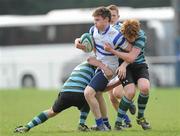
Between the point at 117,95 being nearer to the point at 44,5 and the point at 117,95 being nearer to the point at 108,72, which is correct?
the point at 108,72

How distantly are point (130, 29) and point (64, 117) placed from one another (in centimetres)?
451

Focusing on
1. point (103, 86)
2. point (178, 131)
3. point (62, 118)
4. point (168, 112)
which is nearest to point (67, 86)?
point (103, 86)

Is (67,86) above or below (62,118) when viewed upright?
above

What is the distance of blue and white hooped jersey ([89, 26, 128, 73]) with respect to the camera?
466 inches

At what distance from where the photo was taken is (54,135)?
11.4m

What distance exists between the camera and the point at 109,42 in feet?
38.7

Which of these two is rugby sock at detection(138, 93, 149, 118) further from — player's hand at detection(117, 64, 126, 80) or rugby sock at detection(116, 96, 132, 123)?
player's hand at detection(117, 64, 126, 80)

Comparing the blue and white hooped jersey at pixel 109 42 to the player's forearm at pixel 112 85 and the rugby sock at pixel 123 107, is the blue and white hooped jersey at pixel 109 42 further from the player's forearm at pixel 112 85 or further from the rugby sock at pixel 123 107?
the rugby sock at pixel 123 107

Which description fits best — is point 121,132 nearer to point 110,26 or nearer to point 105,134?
point 105,134

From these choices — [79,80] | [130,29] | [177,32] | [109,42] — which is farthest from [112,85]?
[177,32]

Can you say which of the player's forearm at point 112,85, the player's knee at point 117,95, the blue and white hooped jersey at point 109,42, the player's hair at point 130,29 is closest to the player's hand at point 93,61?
the blue and white hooped jersey at point 109,42

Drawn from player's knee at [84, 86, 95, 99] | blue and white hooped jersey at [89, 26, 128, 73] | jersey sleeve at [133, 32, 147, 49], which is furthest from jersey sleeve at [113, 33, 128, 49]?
player's knee at [84, 86, 95, 99]

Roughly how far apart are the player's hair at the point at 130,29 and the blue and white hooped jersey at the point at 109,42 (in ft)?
0.23

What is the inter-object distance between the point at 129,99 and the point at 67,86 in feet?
3.00
